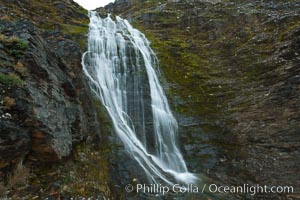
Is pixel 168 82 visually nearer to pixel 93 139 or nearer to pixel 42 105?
pixel 93 139

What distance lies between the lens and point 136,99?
12.4 m

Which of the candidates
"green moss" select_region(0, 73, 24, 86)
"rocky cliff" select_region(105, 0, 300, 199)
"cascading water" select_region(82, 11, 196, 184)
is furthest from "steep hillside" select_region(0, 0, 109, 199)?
"rocky cliff" select_region(105, 0, 300, 199)

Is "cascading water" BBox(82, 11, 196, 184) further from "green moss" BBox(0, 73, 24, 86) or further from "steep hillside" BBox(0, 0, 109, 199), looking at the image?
"green moss" BBox(0, 73, 24, 86)

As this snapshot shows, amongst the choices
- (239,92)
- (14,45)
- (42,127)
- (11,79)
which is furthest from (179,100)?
(11,79)

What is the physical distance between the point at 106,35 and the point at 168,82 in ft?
17.5

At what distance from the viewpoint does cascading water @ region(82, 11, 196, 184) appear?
10034mm

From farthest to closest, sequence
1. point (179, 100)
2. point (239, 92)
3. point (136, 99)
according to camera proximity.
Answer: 1. point (179, 100)
2. point (239, 92)
3. point (136, 99)

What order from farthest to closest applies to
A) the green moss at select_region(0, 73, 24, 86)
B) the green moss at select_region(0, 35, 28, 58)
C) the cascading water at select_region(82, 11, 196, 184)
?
the cascading water at select_region(82, 11, 196, 184) → the green moss at select_region(0, 35, 28, 58) → the green moss at select_region(0, 73, 24, 86)

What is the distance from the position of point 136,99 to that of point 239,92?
4650 millimetres

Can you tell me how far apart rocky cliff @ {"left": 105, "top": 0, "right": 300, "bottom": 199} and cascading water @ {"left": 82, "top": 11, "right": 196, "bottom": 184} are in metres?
0.68

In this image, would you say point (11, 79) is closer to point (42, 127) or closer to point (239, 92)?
point (42, 127)

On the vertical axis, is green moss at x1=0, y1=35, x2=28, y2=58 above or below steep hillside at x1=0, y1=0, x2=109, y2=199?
above

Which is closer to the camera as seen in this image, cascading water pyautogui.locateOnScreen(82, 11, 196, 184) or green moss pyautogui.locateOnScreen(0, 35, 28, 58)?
green moss pyautogui.locateOnScreen(0, 35, 28, 58)

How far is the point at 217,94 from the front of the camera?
42.6 ft
